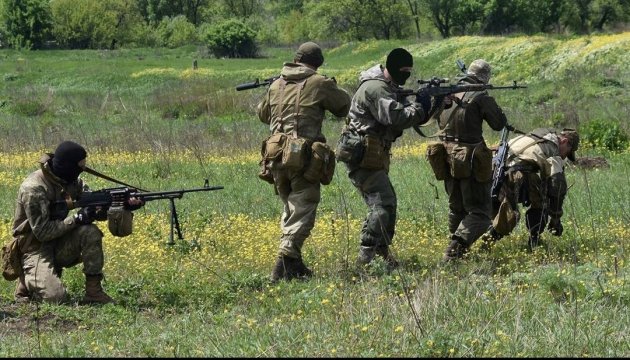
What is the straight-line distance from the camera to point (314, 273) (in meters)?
8.09

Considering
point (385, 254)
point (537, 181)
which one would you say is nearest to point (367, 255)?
point (385, 254)

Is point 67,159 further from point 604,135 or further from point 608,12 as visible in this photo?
point 608,12

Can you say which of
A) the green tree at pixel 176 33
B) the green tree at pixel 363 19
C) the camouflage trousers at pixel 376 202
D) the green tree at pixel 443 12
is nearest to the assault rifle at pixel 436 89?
the camouflage trousers at pixel 376 202

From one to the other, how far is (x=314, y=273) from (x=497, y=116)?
2.27 metres

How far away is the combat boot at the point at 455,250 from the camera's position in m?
8.48

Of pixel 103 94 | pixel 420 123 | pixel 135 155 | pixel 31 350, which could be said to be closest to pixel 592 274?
pixel 420 123

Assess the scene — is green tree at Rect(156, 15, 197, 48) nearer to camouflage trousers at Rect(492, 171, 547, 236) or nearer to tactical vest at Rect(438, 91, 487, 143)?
camouflage trousers at Rect(492, 171, 547, 236)

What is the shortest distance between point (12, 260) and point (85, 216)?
0.72 m

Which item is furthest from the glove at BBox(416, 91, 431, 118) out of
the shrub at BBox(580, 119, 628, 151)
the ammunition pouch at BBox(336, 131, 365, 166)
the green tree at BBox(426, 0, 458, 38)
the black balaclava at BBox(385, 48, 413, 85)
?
the green tree at BBox(426, 0, 458, 38)

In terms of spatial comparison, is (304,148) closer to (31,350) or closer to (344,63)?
(31,350)

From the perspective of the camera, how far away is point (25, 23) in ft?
227

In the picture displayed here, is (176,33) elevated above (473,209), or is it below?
above

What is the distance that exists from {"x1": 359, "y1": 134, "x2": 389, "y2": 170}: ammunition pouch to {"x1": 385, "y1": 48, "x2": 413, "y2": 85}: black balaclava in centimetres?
59

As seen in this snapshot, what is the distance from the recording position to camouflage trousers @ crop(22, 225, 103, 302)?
24.2 ft
